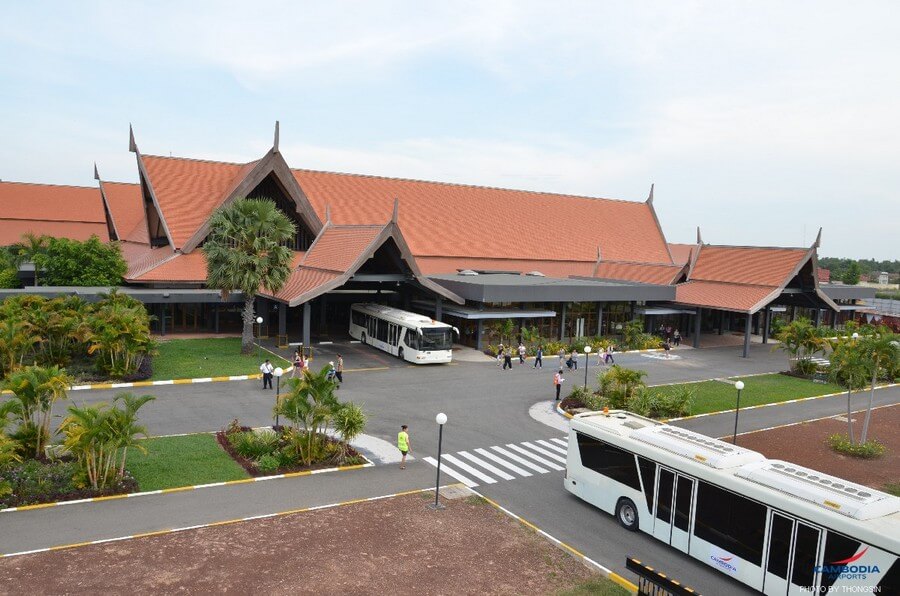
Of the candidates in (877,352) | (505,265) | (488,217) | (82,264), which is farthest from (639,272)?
(82,264)

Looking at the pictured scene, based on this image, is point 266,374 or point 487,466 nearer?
point 487,466

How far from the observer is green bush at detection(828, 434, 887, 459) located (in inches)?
830

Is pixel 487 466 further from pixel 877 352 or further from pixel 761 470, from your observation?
pixel 877 352

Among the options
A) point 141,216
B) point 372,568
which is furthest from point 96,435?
point 141,216

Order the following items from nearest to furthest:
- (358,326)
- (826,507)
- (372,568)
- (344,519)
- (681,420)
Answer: (826,507)
(372,568)
(344,519)
(681,420)
(358,326)

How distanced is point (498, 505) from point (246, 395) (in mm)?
13820

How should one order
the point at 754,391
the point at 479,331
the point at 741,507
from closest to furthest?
the point at 741,507 → the point at 754,391 → the point at 479,331

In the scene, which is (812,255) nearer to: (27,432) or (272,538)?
(272,538)

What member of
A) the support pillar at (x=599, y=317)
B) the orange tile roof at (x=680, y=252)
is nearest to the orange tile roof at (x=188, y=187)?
the support pillar at (x=599, y=317)

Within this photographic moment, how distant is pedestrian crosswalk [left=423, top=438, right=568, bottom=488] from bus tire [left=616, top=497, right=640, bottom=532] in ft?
11.3

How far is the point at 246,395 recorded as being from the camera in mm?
25828

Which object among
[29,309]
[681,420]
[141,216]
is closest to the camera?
[681,420]

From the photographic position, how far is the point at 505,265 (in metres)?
51.9

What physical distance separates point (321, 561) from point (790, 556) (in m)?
Result: 8.73
